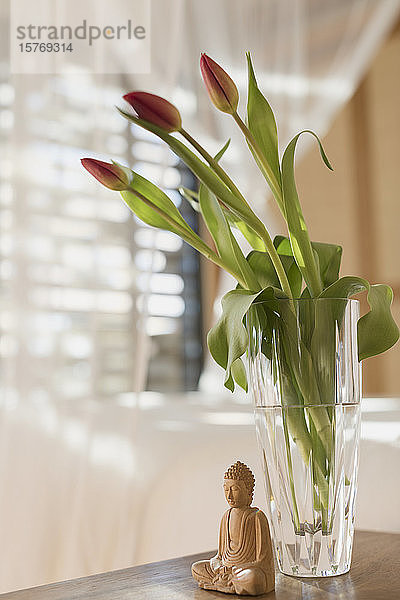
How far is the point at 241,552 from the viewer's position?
70cm

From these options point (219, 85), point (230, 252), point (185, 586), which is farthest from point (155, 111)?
point (185, 586)

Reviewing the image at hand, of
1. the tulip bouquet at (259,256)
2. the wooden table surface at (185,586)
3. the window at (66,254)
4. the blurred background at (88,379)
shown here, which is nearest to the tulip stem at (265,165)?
the tulip bouquet at (259,256)

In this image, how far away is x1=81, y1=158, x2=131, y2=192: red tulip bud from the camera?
71cm

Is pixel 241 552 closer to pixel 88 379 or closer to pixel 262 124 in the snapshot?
pixel 262 124

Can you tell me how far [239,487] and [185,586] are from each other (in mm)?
109

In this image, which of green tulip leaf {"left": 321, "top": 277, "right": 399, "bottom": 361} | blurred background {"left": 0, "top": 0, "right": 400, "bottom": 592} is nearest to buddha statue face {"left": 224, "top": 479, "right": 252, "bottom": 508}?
green tulip leaf {"left": 321, "top": 277, "right": 399, "bottom": 361}

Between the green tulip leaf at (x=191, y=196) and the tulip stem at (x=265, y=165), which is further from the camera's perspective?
the green tulip leaf at (x=191, y=196)

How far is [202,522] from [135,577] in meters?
0.46

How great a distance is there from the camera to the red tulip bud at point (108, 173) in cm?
71

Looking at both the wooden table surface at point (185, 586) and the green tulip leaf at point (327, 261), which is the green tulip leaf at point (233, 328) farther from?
the wooden table surface at point (185, 586)

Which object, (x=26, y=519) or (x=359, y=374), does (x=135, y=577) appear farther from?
(x=26, y=519)

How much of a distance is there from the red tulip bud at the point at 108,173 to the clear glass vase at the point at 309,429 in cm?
19

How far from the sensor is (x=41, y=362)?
1.39 meters

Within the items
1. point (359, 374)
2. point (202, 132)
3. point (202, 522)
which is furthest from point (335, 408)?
point (202, 132)
